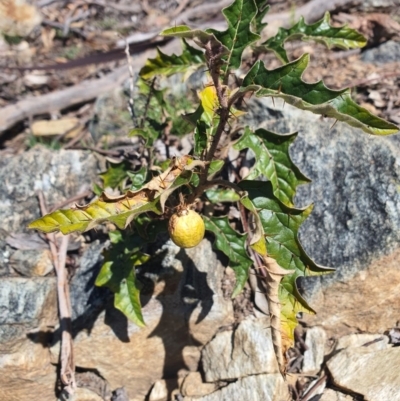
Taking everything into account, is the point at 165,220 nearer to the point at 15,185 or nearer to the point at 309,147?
the point at 309,147

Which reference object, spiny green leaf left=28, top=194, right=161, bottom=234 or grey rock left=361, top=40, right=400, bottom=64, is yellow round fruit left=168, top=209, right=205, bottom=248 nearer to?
spiny green leaf left=28, top=194, right=161, bottom=234

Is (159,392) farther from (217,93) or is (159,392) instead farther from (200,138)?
(217,93)

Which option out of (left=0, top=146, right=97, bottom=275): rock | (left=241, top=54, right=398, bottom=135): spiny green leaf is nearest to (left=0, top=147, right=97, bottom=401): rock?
(left=0, top=146, right=97, bottom=275): rock

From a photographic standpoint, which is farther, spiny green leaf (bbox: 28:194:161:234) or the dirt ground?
the dirt ground

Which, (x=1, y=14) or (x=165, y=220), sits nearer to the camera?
(x=165, y=220)

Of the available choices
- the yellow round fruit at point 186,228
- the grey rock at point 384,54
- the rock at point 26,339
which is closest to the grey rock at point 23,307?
the rock at point 26,339

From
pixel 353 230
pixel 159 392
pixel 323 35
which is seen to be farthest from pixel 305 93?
pixel 159 392

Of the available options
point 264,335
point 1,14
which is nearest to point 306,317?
point 264,335
